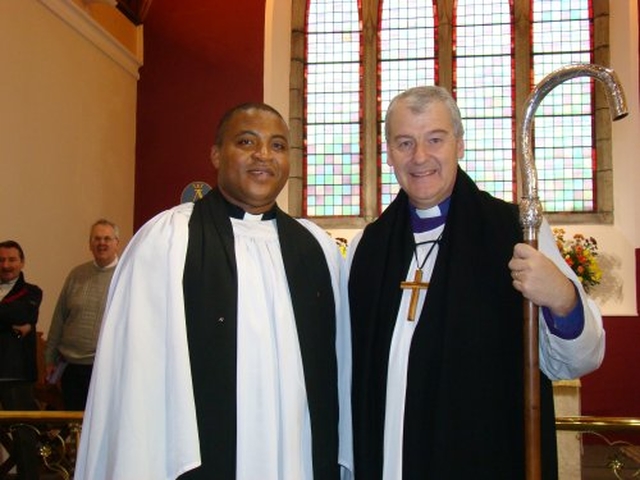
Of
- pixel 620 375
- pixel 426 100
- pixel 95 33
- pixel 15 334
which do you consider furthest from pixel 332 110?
pixel 426 100

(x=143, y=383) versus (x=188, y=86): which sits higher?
(x=188, y=86)

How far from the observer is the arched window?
9562 millimetres

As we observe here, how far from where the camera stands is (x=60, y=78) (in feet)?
26.6

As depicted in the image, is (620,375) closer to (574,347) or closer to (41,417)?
(574,347)

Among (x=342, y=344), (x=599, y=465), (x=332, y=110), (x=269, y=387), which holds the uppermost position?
(x=332, y=110)

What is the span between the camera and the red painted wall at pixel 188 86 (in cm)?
998

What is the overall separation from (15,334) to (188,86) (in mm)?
5532

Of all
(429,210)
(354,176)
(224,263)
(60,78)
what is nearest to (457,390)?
→ (429,210)

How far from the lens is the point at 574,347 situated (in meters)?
2.19

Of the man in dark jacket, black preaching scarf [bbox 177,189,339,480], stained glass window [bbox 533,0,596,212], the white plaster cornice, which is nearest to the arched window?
stained glass window [bbox 533,0,596,212]

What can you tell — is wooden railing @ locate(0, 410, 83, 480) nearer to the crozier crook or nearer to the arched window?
the crozier crook

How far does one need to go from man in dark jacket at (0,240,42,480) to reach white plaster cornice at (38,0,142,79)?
3449mm

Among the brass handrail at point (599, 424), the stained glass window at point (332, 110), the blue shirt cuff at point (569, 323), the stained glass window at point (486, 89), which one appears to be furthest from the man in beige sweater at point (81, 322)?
the stained glass window at point (486, 89)

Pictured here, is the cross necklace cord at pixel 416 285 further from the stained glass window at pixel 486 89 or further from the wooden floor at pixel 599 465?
the stained glass window at pixel 486 89
